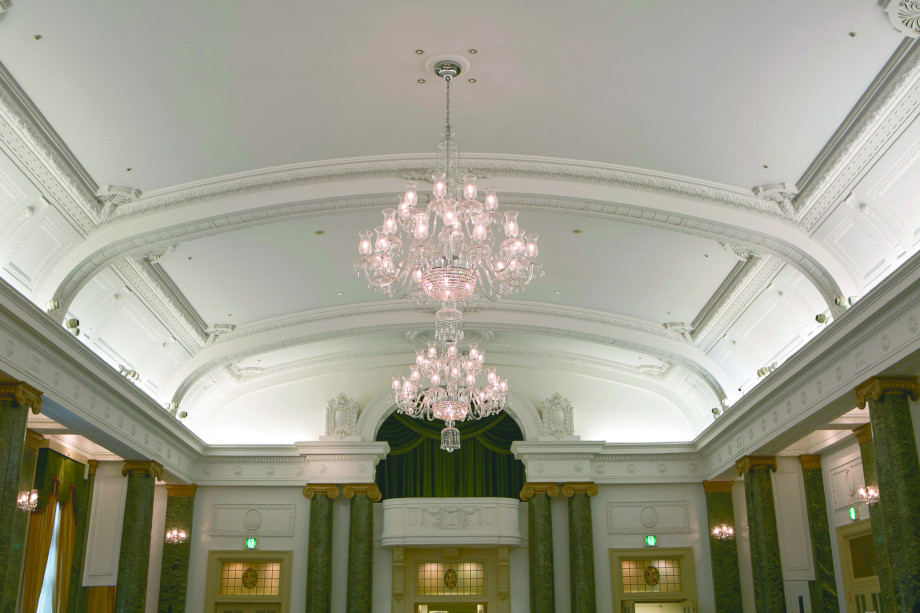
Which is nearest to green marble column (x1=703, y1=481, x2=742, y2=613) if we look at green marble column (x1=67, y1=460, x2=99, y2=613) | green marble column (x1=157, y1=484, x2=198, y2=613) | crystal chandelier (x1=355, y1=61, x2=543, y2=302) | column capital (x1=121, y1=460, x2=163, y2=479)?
green marble column (x1=157, y1=484, x2=198, y2=613)

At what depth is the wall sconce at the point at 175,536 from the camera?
57.4 ft

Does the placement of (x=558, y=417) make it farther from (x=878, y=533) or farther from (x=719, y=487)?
(x=878, y=533)

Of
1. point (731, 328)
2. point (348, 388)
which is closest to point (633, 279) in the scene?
point (731, 328)

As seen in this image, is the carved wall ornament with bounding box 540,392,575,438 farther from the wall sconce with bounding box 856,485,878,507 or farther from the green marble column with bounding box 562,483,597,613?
the wall sconce with bounding box 856,485,878,507

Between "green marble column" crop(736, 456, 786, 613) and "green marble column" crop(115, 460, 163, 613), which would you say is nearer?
"green marble column" crop(736, 456, 786, 613)

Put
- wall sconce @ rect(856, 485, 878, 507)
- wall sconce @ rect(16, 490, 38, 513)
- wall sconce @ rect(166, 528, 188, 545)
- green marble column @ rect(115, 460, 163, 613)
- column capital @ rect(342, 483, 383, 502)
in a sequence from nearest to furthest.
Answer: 1. wall sconce @ rect(856, 485, 878, 507)
2. wall sconce @ rect(16, 490, 38, 513)
3. green marble column @ rect(115, 460, 163, 613)
4. wall sconce @ rect(166, 528, 188, 545)
5. column capital @ rect(342, 483, 383, 502)

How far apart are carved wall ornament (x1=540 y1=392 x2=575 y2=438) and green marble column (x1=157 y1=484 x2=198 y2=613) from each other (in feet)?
25.7

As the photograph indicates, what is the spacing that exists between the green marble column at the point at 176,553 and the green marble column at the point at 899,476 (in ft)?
43.9

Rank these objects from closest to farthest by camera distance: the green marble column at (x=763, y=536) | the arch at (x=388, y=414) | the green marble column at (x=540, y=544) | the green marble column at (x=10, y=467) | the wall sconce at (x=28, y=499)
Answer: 1. the green marble column at (x=10, y=467)
2. the wall sconce at (x=28, y=499)
3. the green marble column at (x=763, y=536)
4. the green marble column at (x=540, y=544)
5. the arch at (x=388, y=414)

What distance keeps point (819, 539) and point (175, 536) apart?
41.8ft

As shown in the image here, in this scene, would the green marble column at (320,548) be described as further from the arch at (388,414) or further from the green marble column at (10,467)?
the green marble column at (10,467)

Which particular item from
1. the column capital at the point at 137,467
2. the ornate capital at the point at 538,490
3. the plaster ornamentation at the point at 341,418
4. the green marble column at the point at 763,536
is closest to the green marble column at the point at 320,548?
the plaster ornamentation at the point at 341,418

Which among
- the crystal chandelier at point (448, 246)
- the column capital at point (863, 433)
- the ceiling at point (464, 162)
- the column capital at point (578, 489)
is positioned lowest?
the column capital at point (578, 489)

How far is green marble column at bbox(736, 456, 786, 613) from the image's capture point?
1425cm
